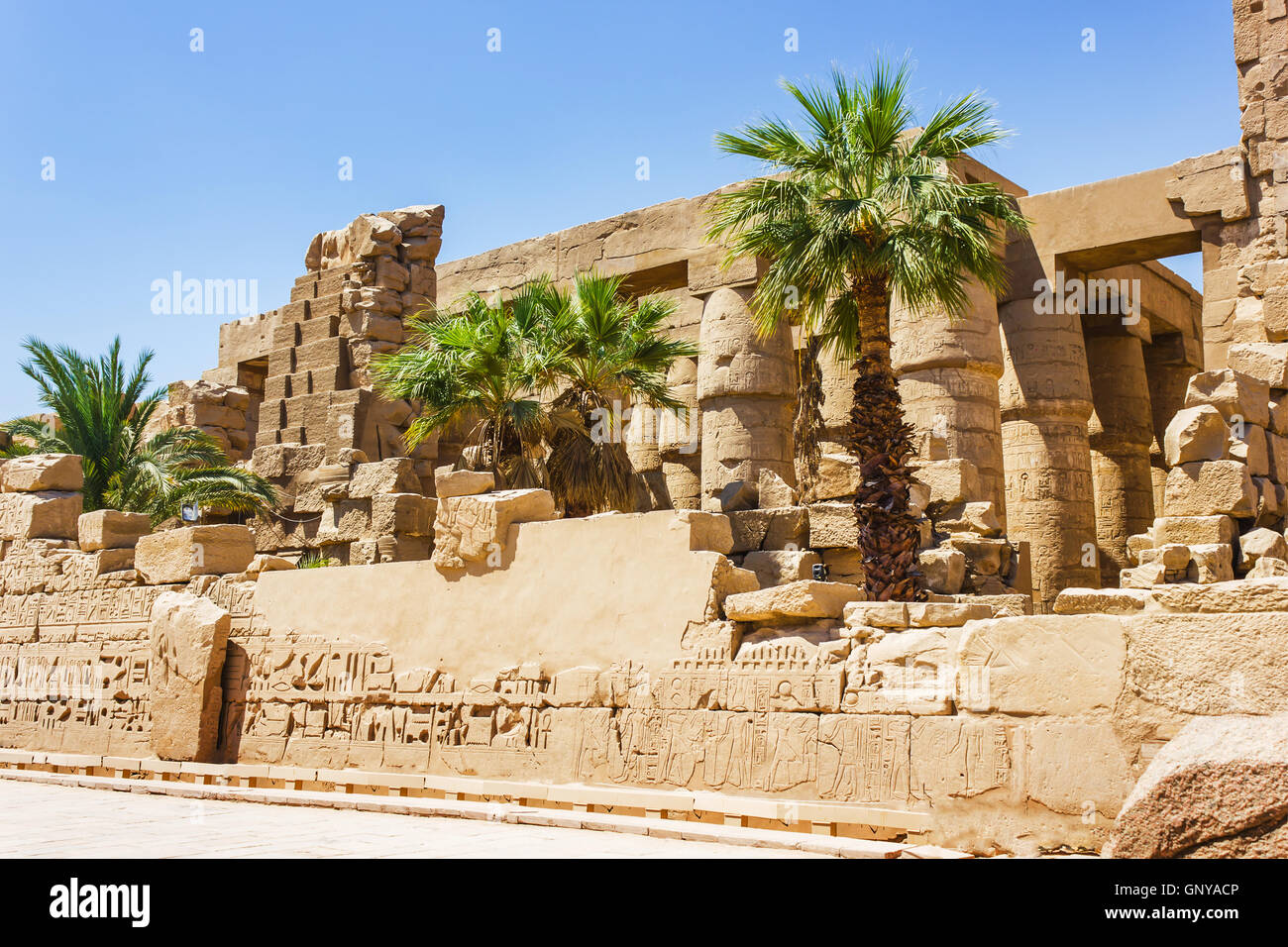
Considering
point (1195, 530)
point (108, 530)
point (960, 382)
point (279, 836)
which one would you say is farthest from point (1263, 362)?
point (108, 530)

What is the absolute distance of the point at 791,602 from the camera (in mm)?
7176

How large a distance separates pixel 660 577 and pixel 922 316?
5.88 m

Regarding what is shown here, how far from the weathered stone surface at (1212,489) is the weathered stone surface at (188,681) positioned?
8.00m

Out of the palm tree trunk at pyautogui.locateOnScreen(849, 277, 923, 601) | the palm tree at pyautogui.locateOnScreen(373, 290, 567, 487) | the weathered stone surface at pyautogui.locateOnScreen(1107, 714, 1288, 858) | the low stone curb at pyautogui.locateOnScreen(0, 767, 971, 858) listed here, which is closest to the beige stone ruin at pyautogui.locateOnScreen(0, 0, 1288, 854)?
the weathered stone surface at pyautogui.locateOnScreen(1107, 714, 1288, 858)

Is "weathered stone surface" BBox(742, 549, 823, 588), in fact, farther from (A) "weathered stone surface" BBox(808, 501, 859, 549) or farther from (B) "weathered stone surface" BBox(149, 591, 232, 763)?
(B) "weathered stone surface" BBox(149, 591, 232, 763)

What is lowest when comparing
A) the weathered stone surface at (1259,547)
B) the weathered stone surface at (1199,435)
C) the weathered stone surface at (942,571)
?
the weathered stone surface at (942,571)

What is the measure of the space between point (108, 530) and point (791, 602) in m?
7.36

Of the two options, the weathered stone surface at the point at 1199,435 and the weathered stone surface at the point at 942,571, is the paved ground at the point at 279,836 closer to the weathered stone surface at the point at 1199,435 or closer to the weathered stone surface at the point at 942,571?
the weathered stone surface at the point at 942,571

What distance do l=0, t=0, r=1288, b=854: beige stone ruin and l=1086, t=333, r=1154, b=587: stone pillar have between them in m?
0.05

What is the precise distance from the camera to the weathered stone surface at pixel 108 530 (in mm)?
11383

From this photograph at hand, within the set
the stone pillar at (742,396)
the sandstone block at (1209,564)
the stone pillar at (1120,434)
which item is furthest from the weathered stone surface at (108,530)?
the stone pillar at (1120,434)

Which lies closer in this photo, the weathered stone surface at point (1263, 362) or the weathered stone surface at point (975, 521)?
the weathered stone surface at point (975, 521)
